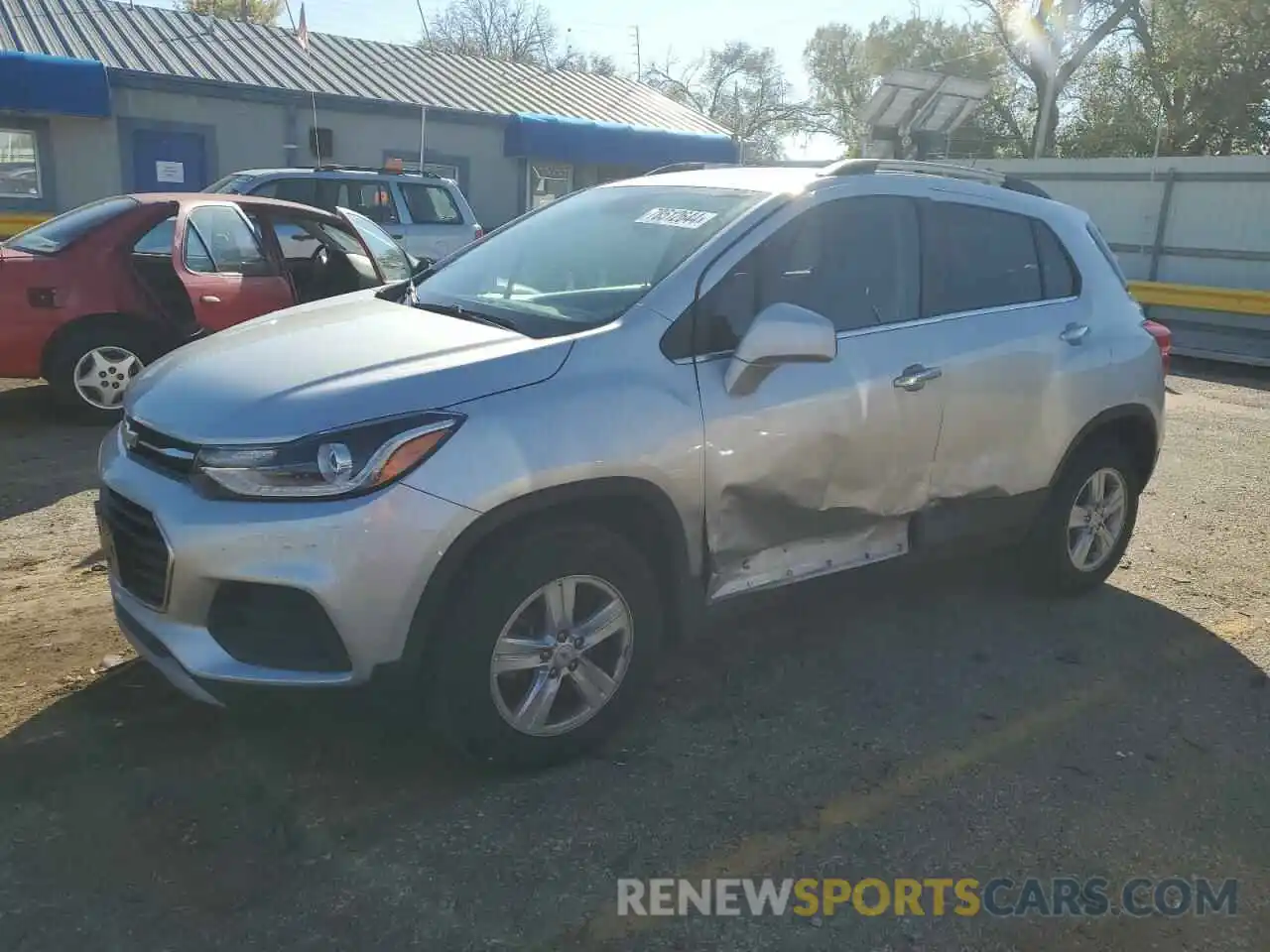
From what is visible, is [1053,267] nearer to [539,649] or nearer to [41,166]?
[539,649]

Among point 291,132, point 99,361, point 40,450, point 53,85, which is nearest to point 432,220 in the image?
point 99,361

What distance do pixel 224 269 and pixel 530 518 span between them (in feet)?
17.5

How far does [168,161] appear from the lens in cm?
1667

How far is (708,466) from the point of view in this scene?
130 inches

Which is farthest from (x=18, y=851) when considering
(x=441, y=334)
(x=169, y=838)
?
(x=441, y=334)

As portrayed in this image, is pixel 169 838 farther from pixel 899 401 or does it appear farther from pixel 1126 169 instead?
pixel 1126 169

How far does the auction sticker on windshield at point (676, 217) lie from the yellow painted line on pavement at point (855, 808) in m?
1.94

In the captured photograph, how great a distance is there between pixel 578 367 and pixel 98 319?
5008 mm

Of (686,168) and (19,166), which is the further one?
(19,166)

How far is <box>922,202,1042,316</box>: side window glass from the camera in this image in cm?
409

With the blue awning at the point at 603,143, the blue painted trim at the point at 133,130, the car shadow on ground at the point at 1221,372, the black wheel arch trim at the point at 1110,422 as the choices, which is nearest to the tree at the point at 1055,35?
the blue awning at the point at 603,143

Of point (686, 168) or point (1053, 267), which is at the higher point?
point (686, 168)

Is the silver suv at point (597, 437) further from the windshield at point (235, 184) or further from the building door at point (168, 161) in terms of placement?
the building door at point (168, 161)

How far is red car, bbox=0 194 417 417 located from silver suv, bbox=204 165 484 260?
3.08 m
